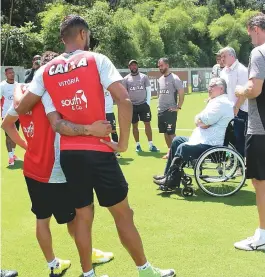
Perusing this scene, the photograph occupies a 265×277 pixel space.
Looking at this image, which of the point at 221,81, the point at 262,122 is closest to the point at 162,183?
the point at 221,81

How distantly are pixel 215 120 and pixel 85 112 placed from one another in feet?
10.0

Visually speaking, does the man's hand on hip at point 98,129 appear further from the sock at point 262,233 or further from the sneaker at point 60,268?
the sock at point 262,233

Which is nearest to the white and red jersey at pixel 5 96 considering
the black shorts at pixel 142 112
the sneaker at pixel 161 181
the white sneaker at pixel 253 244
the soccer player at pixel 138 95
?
the soccer player at pixel 138 95

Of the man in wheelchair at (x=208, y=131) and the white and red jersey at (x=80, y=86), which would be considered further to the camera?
the man in wheelchair at (x=208, y=131)

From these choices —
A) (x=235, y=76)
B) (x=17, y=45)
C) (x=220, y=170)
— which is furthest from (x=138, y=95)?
(x=17, y=45)

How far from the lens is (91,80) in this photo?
10.1 ft

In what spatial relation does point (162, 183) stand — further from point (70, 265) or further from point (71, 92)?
point (71, 92)

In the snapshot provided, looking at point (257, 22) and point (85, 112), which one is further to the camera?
point (257, 22)

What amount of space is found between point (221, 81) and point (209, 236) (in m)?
2.17

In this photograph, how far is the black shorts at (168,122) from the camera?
9.11m

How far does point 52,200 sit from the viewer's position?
3547mm

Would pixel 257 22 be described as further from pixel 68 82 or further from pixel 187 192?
pixel 187 192

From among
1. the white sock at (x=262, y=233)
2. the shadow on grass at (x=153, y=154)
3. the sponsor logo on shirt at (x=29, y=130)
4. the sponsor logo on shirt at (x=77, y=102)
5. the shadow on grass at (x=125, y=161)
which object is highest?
the sponsor logo on shirt at (x=77, y=102)

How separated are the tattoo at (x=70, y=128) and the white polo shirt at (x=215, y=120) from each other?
3.02 metres
